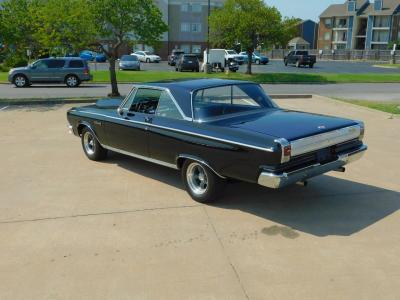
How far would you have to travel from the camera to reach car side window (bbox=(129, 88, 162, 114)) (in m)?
6.45

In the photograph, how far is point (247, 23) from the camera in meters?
27.7

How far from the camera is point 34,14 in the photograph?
16203 mm

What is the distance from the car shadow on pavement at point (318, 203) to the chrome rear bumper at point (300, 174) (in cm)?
53

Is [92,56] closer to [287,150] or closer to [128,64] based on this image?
[128,64]

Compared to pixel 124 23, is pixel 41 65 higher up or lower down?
lower down

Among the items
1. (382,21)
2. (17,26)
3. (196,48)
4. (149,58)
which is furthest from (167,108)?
(382,21)

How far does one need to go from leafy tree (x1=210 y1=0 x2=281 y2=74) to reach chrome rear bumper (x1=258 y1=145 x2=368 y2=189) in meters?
23.4

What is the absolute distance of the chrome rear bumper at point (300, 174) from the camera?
4.83 m

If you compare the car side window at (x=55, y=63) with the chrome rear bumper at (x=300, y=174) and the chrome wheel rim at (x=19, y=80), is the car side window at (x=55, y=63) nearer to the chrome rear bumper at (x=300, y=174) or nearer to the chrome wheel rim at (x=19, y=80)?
the chrome wheel rim at (x=19, y=80)

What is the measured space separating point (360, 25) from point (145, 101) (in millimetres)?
87714

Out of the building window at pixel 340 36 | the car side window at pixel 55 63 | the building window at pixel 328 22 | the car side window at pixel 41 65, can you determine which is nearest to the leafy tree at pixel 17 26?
the car side window at pixel 55 63

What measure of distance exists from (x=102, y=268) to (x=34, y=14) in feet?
47.7

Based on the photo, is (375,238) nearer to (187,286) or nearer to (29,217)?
(187,286)

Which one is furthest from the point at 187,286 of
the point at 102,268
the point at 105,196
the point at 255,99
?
the point at 255,99
